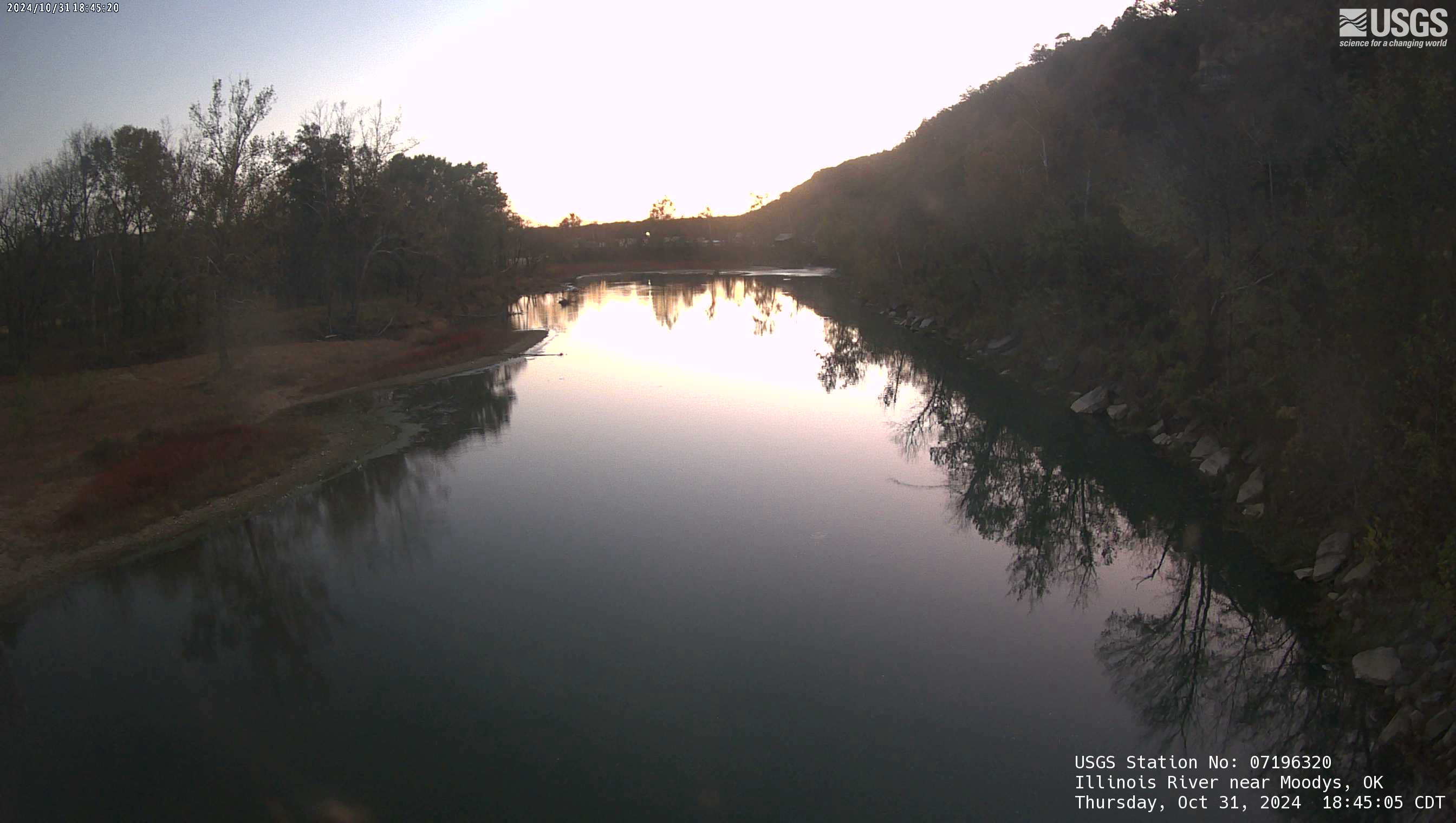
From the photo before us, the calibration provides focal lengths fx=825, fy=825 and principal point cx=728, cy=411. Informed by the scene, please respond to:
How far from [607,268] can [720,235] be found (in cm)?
3319

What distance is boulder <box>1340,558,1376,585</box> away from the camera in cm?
1077

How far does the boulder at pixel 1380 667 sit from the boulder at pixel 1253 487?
5247 mm

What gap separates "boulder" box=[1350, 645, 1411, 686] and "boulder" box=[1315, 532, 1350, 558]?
2222 millimetres

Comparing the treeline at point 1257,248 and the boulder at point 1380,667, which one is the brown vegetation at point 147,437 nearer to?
the boulder at point 1380,667

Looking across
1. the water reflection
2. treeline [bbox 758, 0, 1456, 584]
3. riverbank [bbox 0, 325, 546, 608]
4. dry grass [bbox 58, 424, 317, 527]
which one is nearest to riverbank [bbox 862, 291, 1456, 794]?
treeline [bbox 758, 0, 1456, 584]

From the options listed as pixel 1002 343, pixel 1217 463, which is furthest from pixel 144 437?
pixel 1002 343

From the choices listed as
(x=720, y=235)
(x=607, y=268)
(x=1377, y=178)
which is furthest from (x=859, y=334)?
(x=720, y=235)

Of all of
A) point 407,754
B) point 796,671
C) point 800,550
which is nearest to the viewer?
point 407,754

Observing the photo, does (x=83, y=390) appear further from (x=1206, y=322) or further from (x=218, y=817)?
(x=1206, y=322)

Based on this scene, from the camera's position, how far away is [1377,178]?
1185 cm

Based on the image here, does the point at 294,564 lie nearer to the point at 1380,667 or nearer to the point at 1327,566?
the point at 1380,667

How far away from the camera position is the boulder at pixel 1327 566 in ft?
38.6

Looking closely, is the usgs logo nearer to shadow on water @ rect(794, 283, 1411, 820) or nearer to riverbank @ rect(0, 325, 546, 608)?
shadow on water @ rect(794, 283, 1411, 820)

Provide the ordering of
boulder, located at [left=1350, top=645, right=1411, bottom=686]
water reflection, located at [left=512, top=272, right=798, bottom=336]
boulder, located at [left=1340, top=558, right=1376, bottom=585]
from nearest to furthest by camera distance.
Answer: boulder, located at [left=1350, top=645, right=1411, bottom=686] → boulder, located at [left=1340, top=558, right=1376, bottom=585] → water reflection, located at [left=512, top=272, right=798, bottom=336]
